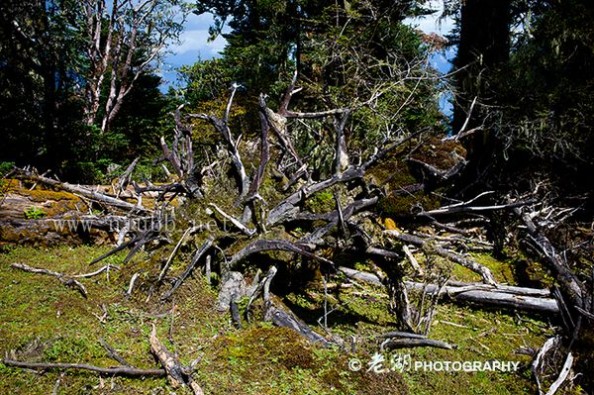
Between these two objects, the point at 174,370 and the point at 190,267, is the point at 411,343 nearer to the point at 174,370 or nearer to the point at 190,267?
the point at 174,370

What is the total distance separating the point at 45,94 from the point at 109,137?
2.07 metres

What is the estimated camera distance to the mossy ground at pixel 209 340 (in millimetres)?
3766

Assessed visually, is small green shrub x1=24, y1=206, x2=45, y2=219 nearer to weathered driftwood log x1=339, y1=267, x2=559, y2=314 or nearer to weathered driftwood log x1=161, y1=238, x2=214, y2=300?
weathered driftwood log x1=161, y1=238, x2=214, y2=300

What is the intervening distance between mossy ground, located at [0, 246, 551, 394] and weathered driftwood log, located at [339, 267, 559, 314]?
0.27m

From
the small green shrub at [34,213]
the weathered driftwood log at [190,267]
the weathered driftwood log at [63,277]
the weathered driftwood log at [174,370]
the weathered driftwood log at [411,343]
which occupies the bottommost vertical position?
the weathered driftwood log at [411,343]

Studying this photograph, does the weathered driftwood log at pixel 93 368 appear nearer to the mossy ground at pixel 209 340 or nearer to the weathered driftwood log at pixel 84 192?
the mossy ground at pixel 209 340

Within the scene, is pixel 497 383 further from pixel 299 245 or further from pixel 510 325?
pixel 299 245

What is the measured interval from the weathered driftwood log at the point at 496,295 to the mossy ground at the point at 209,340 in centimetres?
27

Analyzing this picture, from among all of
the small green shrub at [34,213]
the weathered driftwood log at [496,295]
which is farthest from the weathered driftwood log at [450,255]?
the small green shrub at [34,213]

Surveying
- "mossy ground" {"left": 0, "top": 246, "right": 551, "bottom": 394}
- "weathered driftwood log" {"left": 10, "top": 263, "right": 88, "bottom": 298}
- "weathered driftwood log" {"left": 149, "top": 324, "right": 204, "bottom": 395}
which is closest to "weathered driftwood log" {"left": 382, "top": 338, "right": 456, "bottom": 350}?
"mossy ground" {"left": 0, "top": 246, "right": 551, "bottom": 394}

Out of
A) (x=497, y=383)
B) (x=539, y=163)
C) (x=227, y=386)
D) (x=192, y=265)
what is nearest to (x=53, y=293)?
(x=192, y=265)

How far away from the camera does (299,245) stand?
518 centimetres

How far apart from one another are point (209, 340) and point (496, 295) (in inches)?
149

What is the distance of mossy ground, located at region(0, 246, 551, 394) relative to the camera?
3.77 meters
